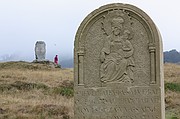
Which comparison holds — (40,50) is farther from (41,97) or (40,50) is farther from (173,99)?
(173,99)

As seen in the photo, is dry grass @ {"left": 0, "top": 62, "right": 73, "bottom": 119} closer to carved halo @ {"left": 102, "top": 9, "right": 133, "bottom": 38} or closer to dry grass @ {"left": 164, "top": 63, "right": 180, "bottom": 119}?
dry grass @ {"left": 164, "top": 63, "right": 180, "bottom": 119}

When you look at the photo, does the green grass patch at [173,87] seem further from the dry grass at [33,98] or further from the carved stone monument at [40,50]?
the carved stone monument at [40,50]

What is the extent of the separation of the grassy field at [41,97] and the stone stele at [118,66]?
376 cm

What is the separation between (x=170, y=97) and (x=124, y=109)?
282 inches

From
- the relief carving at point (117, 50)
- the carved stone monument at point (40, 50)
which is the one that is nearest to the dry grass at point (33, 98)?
→ the relief carving at point (117, 50)

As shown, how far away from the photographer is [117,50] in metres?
8.47

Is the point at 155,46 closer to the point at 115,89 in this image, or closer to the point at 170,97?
the point at 115,89

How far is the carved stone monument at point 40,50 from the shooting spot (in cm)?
3644

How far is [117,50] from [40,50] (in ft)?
94.5

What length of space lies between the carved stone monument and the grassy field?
11.3 meters

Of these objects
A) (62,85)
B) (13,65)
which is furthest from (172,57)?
(62,85)

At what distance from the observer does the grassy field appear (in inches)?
505

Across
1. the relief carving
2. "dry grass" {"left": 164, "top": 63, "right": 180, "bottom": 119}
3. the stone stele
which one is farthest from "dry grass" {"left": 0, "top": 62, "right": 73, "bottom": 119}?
the relief carving

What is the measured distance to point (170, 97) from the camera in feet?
49.8
